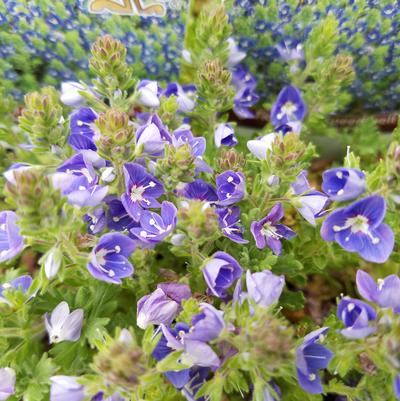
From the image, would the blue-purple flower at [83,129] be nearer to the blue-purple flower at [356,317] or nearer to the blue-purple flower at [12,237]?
the blue-purple flower at [12,237]

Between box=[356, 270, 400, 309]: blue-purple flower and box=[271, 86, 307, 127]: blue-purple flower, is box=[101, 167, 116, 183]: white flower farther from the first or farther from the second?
box=[271, 86, 307, 127]: blue-purple flower

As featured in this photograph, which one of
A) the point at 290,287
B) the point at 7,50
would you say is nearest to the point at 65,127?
the point at 7,50

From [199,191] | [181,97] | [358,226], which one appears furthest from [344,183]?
[181,97]

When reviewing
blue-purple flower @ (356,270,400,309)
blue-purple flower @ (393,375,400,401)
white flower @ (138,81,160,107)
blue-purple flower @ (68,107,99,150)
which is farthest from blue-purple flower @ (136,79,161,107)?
blue-purple flower @ (393,375,400,401)

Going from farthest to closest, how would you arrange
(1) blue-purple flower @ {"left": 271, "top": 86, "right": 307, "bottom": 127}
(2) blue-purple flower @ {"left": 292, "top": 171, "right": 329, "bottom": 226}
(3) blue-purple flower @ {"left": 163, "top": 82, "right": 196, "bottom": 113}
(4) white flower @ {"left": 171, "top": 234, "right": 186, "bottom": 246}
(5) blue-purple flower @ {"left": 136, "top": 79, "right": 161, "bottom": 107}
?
(1) blue-purple flower @ {"left": 271, "top": 86, "right": 307, "bottom": 127}
(3) blue-purple flower @ {"left": 163, "top": 82, "right": 196, "bottom": 113}
(5) blue-purple flower @ {"left": 136, "top": 79, "right": 161, "bottom": 107}
(2) blue-purple flower @ {"left": 292, "top": 171, "right": 329, "bottom": 226}
(4) white flower @ {"left": 171, "top": 234, "right": 186, "bottom": 246}

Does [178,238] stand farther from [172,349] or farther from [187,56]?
[187,56]

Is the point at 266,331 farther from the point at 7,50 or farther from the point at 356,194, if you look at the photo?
the point at 7,50

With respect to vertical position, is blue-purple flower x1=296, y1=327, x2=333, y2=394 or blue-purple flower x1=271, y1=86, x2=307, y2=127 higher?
blue-purple flower x1=271, y1=86, x2=307, y2=127
